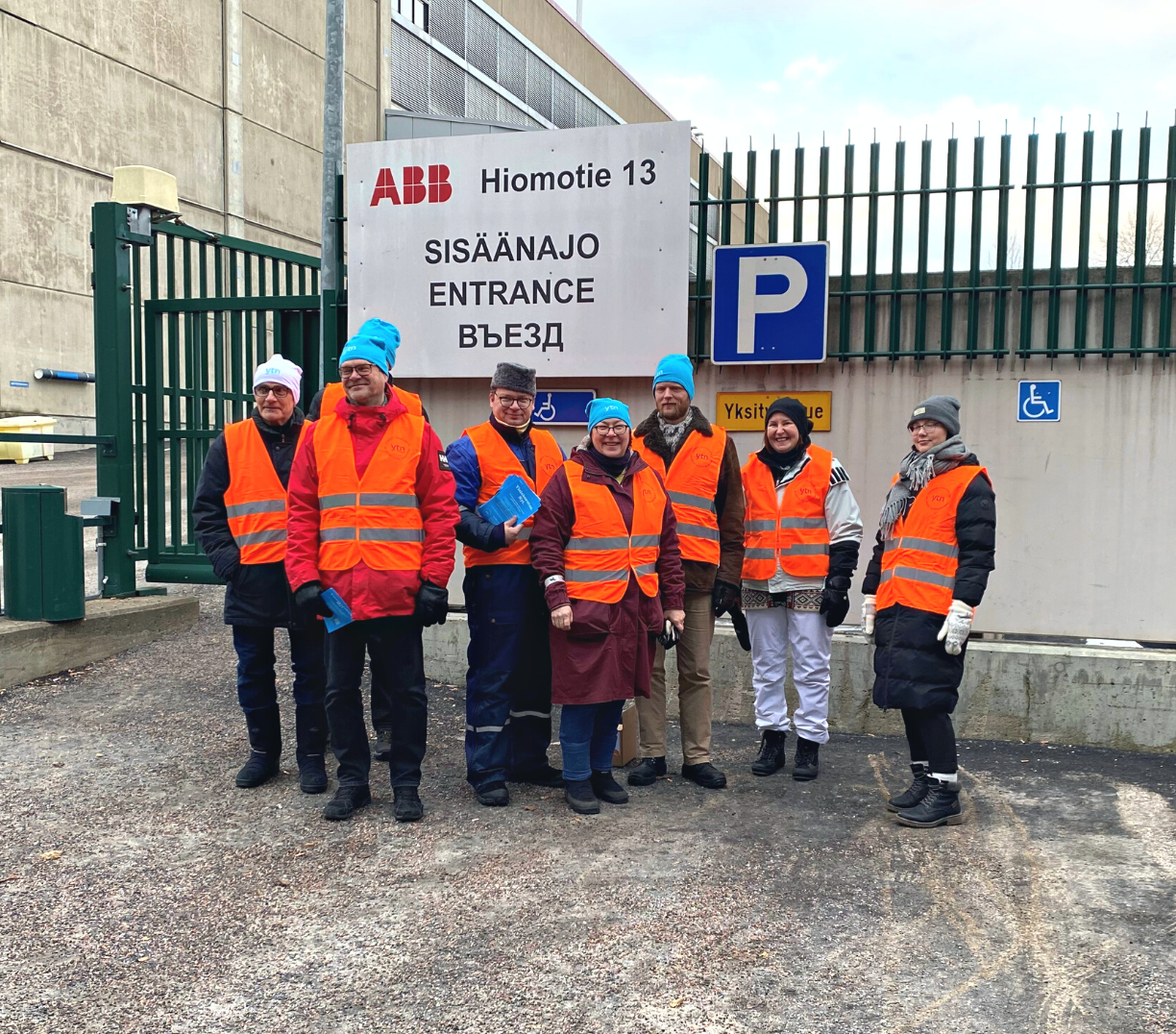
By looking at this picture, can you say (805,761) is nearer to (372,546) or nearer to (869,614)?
(869,614)

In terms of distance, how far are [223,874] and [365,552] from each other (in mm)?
1342

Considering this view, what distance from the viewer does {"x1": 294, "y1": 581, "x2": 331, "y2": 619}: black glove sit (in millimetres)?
4453

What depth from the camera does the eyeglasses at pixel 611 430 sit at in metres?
4.76

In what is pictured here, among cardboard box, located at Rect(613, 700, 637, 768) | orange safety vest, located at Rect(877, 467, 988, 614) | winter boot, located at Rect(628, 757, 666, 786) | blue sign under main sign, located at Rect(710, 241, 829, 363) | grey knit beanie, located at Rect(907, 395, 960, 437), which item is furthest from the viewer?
blue sign under main sign, located at Rect(710, 241, 829, 363)

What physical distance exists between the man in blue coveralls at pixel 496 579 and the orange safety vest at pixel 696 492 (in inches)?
26.6

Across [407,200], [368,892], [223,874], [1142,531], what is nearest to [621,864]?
[368,892]

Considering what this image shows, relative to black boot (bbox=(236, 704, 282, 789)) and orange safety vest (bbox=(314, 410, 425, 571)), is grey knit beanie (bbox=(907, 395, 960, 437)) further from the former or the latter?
black boot (bbox=(236, 704, 282, 789))

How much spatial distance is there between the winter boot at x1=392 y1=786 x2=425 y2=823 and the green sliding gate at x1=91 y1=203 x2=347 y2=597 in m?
3.62

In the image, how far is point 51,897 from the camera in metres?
3.80

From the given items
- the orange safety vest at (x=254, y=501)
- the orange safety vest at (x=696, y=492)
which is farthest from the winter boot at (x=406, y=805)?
the orange safety vest at (x=696, y=492)

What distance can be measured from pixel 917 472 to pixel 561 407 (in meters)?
2.67

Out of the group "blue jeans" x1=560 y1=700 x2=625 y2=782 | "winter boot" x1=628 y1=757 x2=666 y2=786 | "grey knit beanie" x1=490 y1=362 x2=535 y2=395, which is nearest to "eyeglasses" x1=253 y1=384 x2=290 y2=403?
"grey knit beanie" x1=490 y1=362 x2=535 y2=395

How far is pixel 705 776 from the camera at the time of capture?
516 cm

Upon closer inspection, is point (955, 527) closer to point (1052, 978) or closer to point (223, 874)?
point (1052, 978)
